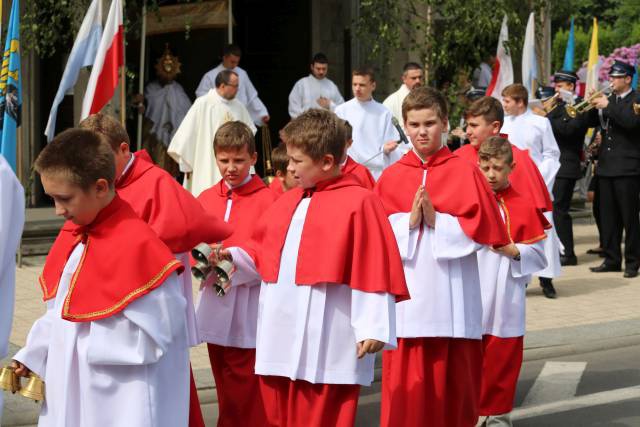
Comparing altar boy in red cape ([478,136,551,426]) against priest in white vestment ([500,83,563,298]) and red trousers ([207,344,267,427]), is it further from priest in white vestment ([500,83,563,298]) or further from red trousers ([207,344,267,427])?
priest in white vestment ([500,83,563,298])

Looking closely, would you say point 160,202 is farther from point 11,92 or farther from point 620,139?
point 620,139

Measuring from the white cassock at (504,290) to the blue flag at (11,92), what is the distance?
5161mm

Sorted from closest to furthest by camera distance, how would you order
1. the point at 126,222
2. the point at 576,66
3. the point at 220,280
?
the point at 126,222 < the point at 220,280 < the point at 576,66

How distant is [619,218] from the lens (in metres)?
14.1

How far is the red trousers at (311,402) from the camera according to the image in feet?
18.2

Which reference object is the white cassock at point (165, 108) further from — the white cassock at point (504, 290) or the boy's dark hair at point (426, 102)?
the boy's dark hair at point (426, 102)

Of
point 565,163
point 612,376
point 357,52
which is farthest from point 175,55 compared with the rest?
point 612,376

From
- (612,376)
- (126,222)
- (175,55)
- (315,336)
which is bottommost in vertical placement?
(612,376)

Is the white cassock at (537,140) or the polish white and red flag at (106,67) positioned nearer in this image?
the polish white and red flag at (106,67)

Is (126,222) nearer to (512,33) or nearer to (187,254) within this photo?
(187,254)

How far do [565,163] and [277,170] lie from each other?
7.09m

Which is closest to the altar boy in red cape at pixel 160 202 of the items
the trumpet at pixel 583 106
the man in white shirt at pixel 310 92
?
the trumpet at pixel 583 106

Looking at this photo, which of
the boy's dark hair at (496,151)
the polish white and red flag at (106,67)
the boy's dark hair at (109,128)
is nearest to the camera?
the boy's dark hair at (109,128)

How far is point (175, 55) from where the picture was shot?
18859 millimetres
